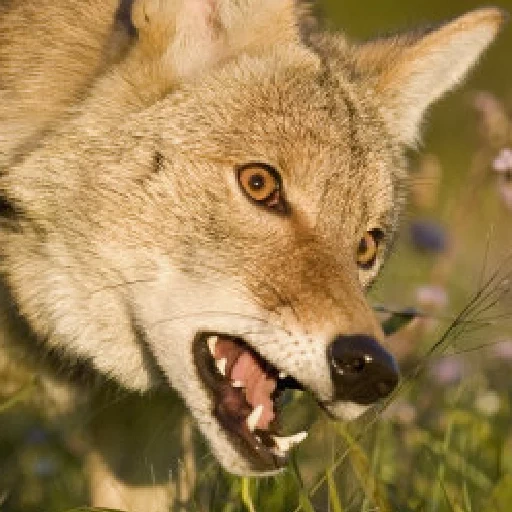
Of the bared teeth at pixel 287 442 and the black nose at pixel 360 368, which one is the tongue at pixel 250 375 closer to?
the bared teeth at pixel 287 442

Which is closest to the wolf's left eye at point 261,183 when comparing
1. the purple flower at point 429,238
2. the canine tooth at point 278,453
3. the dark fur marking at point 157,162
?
the dark fur marking at point 157,162

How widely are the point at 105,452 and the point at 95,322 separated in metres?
0.88

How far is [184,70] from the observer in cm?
537

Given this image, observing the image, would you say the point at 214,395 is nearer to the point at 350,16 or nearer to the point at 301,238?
the point at 301,238

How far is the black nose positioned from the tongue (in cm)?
34

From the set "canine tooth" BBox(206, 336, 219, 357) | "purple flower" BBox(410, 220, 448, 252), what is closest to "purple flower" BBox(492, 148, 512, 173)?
"canine tooth" BBox(206, 336, 219, 357)

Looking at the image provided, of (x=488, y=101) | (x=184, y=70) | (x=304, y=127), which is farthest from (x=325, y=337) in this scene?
(x=488, y=101)

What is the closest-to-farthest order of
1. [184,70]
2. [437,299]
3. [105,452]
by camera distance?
[184,70] → [105,452] → [437,299]

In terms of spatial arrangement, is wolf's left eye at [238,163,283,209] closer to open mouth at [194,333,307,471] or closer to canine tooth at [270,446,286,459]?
open mouth at [194,333,307,471]

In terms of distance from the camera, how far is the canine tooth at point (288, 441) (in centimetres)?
475

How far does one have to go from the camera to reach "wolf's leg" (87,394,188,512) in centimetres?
575

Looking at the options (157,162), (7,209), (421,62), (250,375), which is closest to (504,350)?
(421,62)

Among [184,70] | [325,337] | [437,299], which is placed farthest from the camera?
[437,299]

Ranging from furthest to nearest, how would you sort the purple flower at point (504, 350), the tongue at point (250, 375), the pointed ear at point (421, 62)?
the purple flower at point (504, 350) < the pointed ear at point (421, 62) < the tongue at point (250, 375)
